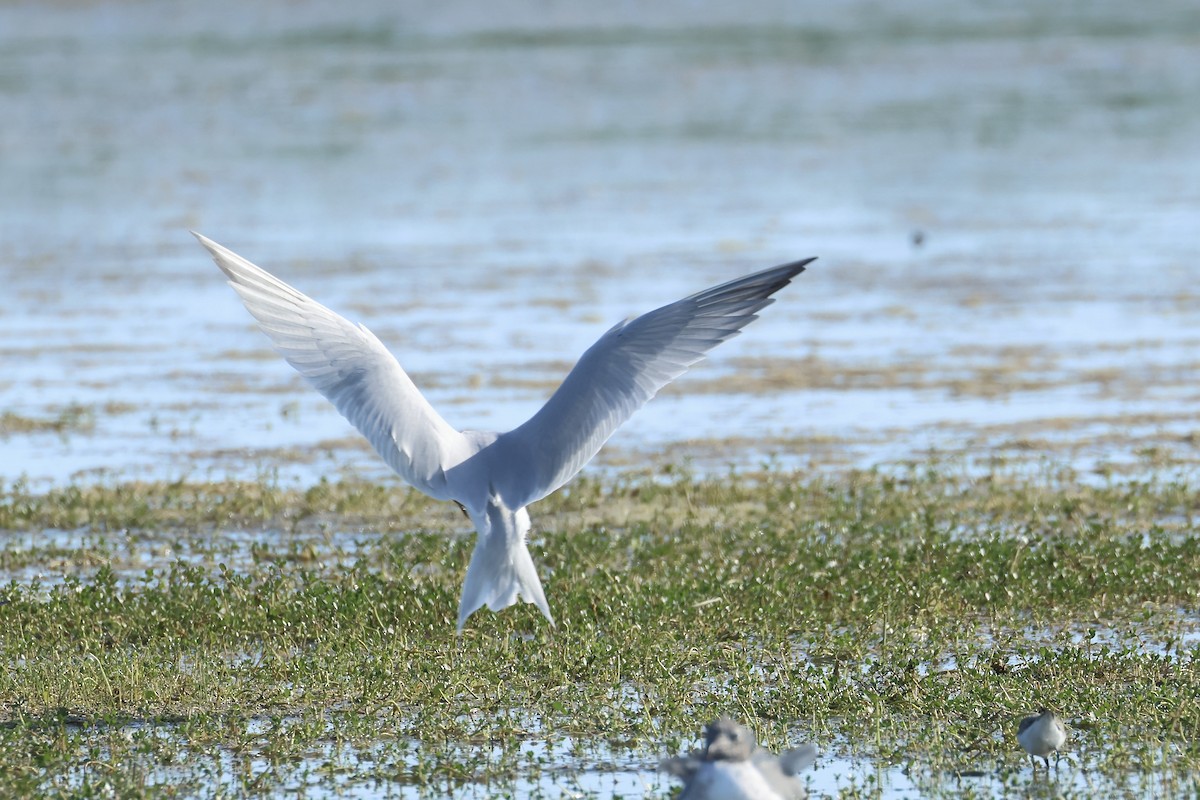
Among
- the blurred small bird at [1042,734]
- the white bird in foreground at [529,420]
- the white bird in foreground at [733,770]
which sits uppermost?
the white bird in foreground at [529,420]

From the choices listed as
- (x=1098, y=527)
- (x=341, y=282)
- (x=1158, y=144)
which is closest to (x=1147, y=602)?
(x=1098, y=527)

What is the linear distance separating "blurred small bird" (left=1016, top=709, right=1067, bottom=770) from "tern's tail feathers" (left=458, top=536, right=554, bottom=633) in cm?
165

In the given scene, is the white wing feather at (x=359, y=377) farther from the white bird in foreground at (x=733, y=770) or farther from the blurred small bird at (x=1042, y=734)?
the blurred small bird at (x=1042, y=734)

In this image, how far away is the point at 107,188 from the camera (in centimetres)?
2836

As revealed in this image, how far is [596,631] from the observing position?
856 cm

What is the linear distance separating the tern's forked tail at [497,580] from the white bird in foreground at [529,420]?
0.14 ft

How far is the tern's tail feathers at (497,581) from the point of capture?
24.0ft

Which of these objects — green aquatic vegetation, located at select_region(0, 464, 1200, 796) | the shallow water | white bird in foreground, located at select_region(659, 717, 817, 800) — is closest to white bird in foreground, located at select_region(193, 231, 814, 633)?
green aquatic vegetation, located at select_region(0, 464, 1200, 796)

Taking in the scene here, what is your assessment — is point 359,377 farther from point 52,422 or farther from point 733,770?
point 52,422

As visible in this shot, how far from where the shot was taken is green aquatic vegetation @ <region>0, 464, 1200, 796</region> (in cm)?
732

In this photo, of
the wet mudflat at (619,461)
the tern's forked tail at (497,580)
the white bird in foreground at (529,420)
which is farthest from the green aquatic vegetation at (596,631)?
the white bird in foreground at (529,420)

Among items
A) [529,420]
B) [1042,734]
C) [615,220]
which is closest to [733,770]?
[1042,734]

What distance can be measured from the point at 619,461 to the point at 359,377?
5.45 m

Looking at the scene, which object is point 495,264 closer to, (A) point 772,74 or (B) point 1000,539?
(B) point 1000,539
